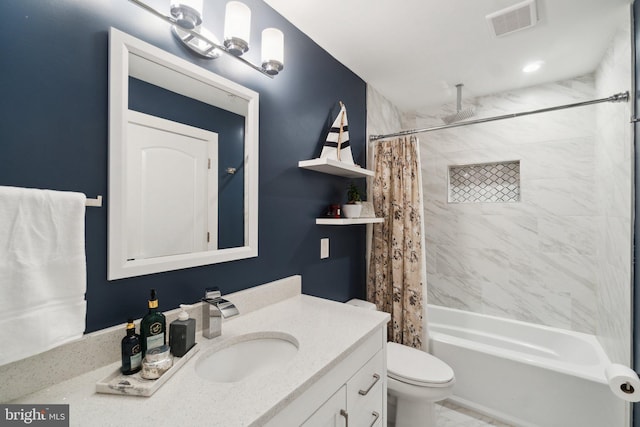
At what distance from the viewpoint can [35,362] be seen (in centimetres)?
72

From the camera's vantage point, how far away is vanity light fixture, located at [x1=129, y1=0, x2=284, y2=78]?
92 cm

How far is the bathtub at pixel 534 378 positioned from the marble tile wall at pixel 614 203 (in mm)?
A: 204

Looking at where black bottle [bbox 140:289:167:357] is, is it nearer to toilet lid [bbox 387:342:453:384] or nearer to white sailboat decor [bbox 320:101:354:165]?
white sailboat decor [bbox 320:101:354:165]

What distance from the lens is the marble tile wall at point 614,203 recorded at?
154cm

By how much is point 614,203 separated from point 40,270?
108 inches

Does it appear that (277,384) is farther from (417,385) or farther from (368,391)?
(417,385)

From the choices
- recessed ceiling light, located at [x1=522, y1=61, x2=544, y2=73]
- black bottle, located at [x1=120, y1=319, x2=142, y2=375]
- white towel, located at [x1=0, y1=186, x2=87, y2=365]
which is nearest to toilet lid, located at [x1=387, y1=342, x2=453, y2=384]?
black bottle, located at [x1=120, y1=319, x2=142, y2=375]

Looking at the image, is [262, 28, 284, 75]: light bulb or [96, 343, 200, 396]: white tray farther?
[262, 28, 284, 75]: light bulb

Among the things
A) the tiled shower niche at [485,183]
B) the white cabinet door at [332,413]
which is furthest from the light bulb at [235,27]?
the tiled shower niche at [485,183]

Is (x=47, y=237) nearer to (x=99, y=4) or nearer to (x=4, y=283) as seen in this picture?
(x=4, y=283)

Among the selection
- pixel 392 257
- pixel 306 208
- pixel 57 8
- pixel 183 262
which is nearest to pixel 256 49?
pixel 57 8

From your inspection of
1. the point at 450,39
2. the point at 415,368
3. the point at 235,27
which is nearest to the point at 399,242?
the point at 415,368

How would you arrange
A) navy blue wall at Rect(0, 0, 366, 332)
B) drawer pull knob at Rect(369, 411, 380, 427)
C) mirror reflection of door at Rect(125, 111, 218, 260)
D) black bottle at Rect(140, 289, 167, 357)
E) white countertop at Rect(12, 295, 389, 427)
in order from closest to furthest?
1. white countertop at Rect(12, 295, 389, 427)
2. navy blue wall at Rect(0, 0, 366, 332)
3. black bottle at Rect(140, 289, 167, 357)
4. mirror reflection of door at Rect(125, 111, 218, 260)
5. drawer pull knob at Rect(369, 411, 380, 427)

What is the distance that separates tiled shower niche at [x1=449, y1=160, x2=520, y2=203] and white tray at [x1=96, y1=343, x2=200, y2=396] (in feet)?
8.88
